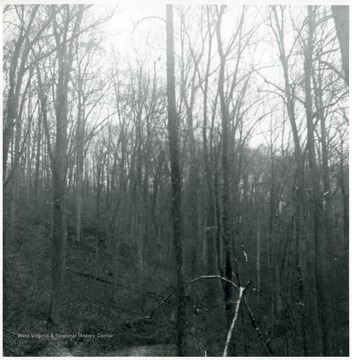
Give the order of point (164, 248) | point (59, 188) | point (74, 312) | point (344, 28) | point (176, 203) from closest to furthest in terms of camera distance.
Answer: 1. point (344, 28)
2. point (176, 203)
3. point (59, 188)
4. point (74, 312)
5. point (164, 248)

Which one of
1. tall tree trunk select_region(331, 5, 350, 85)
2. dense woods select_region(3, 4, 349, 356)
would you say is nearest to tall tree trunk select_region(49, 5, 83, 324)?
dense woods select_region(3, 4, 349, 356)

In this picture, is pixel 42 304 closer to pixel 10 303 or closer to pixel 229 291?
pixel 10 303

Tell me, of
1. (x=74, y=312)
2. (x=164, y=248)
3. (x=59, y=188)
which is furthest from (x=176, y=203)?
(x=164, y=248)

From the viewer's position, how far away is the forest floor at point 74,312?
8.47m

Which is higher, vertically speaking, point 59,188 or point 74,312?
point 59,188

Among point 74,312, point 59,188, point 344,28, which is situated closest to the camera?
point 344,28

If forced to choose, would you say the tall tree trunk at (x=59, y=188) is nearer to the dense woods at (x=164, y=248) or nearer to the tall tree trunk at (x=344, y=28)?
the dense woods at (x=164, y=248)

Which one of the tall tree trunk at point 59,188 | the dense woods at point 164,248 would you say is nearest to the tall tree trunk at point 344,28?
the dense woods at point 164,248

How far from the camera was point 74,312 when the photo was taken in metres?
10.7

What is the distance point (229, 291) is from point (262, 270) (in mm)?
15555

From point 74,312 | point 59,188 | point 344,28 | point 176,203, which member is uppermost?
point 344,28

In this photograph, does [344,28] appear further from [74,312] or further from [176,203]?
[74,312]

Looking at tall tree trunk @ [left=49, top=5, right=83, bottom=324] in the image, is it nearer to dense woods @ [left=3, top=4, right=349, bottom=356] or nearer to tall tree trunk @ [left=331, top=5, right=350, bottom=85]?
dense woods @ [left=3, top=4, right=349, bottom=356]

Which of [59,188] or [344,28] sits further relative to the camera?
[59,188]
